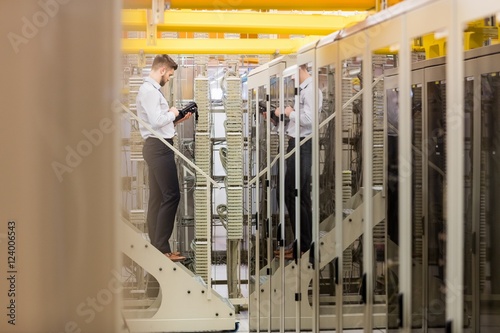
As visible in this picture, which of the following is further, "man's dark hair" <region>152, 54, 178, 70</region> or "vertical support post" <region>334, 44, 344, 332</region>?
"man's dark hair" <region>152, 54, 178, 70</region>

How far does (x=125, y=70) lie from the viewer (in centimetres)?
90

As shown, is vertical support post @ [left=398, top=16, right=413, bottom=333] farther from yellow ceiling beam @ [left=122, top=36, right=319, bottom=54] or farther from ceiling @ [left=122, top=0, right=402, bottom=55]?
yellow ceiling beam @ [left=122, top=36, right=319, bottom=54]

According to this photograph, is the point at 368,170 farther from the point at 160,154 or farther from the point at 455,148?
the point at 160,154

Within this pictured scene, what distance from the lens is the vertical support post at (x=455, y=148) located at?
7.13 feet

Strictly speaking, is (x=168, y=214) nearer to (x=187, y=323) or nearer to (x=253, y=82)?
(x=187, y=323)

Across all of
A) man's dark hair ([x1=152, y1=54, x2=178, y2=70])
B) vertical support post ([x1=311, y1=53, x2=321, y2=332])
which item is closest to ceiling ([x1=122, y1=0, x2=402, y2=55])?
man's dark hair ([x1=152, y1=54, x2=178, y2=70])

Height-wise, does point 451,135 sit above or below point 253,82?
below

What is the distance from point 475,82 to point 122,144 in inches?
115

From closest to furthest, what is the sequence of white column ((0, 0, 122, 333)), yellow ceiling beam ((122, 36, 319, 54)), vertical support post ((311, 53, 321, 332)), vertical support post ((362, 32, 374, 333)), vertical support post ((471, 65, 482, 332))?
white column ((0, 0, 122, 333)), vertical support post ((362, 32, 374, 333)), vertical support post ((471, 65, 482, 332)), vertical support post ((311, 53, 321, 332)), yellow ceiling beam ((122, 36, 319, 54))

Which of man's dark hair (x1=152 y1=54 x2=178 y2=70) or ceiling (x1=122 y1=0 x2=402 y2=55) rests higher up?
ceiling (x1=122 y1=0 x2=402 y2=55)

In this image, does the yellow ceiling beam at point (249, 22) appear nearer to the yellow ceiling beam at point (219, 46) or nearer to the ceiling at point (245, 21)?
the ceiling at point (245, 21)

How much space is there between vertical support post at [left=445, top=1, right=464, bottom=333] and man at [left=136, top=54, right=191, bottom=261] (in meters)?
4.44

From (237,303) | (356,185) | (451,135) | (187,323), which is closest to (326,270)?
(356,185)
